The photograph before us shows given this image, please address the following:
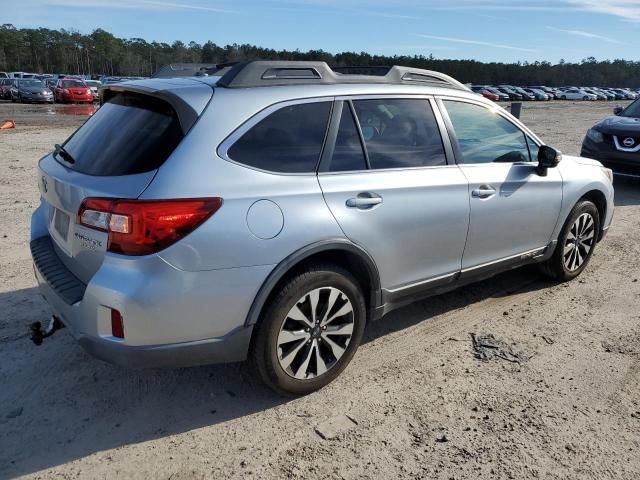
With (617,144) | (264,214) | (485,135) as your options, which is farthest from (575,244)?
(617,144)

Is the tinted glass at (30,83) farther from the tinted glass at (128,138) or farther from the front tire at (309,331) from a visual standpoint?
the front tire at (309,331)

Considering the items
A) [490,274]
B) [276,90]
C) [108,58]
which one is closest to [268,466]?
[276,90]

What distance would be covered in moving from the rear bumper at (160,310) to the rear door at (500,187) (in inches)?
74.3

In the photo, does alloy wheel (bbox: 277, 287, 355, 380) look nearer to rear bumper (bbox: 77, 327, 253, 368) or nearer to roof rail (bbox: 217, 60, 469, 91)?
rear bumper (bbox: 77, 327, 253, 368)

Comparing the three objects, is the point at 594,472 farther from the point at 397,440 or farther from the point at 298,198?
the point at 298,198

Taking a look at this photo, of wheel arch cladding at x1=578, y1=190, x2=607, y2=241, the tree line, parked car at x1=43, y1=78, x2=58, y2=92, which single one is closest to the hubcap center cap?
wheel arch cladding at x1=578, y1=190, x2=607, y2=241

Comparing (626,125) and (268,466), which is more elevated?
(626,125)

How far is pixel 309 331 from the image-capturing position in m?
3.21

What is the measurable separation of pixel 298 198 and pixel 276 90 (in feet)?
2.17

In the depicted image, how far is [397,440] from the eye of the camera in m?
2.95

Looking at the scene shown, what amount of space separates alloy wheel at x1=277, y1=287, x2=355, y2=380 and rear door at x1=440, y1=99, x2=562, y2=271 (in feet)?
3.94

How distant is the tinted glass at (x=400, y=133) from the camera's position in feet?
11.6

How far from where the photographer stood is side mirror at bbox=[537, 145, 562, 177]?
14.6 ft

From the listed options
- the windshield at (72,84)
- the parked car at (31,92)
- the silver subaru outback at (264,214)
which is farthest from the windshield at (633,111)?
the parked car at (31,92)
